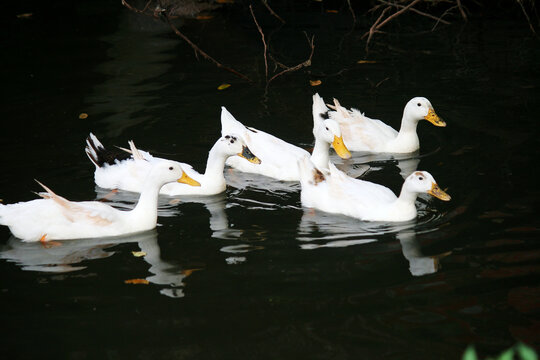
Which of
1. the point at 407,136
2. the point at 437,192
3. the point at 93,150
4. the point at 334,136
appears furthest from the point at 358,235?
the point at 93,150

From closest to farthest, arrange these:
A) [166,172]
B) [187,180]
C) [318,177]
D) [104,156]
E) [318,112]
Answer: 1. [166,172]
2. [187,180]
3. [318,177]
4. [104,156]
5. [318,112]

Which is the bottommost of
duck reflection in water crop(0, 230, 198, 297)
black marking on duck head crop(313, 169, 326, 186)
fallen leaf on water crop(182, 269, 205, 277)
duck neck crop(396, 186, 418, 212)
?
fallen leaf on water crop(182, 269, 205, 277)

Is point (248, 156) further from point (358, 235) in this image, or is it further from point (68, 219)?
point (68, 219)

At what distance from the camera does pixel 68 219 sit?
663 centimetres

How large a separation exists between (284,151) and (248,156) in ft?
1.65

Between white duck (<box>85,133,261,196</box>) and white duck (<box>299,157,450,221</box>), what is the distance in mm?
767

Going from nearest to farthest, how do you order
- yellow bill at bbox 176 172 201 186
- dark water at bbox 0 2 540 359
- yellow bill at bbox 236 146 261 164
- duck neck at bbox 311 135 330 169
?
1. dark water at bbox 0 2 540 359
2. yellow bill at bbox 176 172 201 186
3. yellow bill at bbox 236 146 261 164
4. duck neck at bbox 311 135 330 169

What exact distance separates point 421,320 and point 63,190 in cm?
430

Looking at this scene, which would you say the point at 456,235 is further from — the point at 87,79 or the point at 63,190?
the point at 87,79

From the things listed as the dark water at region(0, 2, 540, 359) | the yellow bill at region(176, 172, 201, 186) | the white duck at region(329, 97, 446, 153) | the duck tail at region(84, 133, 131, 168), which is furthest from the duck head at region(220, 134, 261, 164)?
the white duck at region(329, 97, 446, 153)

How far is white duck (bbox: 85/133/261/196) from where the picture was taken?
7.89 metres

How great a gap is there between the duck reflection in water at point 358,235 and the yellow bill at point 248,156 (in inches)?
41.9

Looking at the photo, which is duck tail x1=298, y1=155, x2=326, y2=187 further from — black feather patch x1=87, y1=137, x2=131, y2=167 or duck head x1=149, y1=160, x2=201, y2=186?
black feather patch x1=87, y1=137, x2=131, y2=167

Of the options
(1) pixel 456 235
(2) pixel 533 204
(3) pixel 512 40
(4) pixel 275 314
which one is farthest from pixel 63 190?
(3) pixel 512 40
